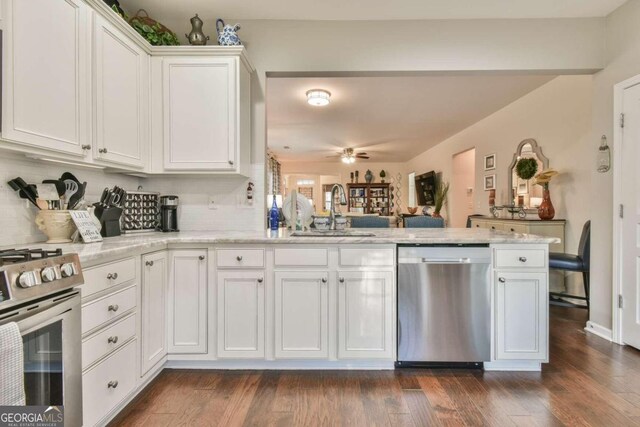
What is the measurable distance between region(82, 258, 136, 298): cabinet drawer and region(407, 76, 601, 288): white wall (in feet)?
11.6

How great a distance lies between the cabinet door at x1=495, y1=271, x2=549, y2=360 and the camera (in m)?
2.10

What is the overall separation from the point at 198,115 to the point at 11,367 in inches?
71.7

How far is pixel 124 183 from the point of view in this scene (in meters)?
2.50

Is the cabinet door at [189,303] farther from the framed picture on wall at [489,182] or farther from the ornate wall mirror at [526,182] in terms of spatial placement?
the framed picture on wall at [489,182]

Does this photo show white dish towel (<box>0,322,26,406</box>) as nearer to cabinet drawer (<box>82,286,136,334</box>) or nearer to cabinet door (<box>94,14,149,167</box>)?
cabinet drawer (<box>82,286,136,334</box>)

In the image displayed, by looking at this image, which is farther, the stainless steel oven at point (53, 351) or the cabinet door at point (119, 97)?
the cabinet door at point (119, 97)

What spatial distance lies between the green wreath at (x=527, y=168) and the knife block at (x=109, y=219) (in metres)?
4.24

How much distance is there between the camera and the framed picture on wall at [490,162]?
4.99 metres

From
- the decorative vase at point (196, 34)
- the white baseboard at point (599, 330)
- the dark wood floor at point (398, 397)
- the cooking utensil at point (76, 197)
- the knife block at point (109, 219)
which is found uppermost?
the decorative vase at point (196, 34)

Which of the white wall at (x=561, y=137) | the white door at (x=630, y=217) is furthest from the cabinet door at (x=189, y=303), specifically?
the white wall at (x=561, y=137)

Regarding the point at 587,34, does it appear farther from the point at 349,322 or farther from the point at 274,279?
the point at 274,279

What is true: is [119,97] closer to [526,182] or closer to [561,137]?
[561,137]

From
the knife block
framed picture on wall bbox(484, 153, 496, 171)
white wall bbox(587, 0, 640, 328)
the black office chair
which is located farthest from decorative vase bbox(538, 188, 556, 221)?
the knife block
